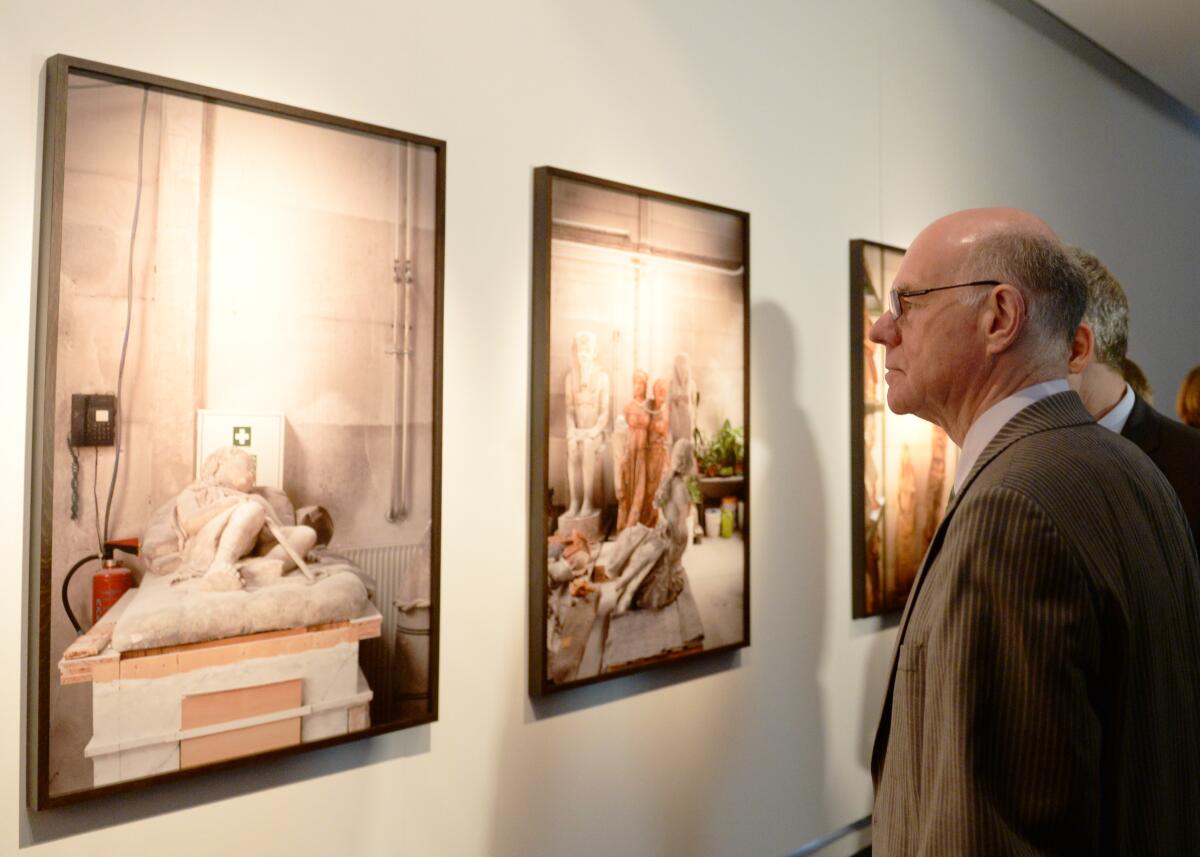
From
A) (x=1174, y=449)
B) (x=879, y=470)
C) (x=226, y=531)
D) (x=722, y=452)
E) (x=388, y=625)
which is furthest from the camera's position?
(x=879, y=470)

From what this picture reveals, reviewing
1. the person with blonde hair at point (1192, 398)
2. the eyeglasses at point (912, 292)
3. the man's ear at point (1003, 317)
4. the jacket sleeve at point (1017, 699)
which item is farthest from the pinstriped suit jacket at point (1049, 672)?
the person with blonde hair at point (1192, 398)

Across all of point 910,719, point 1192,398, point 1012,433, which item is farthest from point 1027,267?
point 1192,398

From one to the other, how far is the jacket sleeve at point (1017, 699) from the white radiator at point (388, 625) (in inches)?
48.7

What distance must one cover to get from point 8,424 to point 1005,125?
4628 millimetres

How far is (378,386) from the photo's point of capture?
224cm

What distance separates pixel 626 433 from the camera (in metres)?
2.81

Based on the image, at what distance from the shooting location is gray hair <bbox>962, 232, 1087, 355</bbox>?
1.75m

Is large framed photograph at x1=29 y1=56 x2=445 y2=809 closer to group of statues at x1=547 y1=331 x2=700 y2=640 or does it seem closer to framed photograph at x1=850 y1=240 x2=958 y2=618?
group of statues at x1=547 y1=331 x2=700 y2=640

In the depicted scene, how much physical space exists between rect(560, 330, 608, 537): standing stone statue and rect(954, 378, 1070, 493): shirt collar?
44.9 inches

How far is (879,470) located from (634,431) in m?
1.46

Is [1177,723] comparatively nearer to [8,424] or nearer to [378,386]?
[378,386]

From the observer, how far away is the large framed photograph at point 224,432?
5.91 feet

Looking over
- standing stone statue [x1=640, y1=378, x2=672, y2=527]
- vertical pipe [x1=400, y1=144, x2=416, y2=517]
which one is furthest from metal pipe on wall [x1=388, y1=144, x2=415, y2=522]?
standing stone statue [x1=640, y1=378, x2=672, y2=527]

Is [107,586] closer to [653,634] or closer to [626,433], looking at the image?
[626,433]
